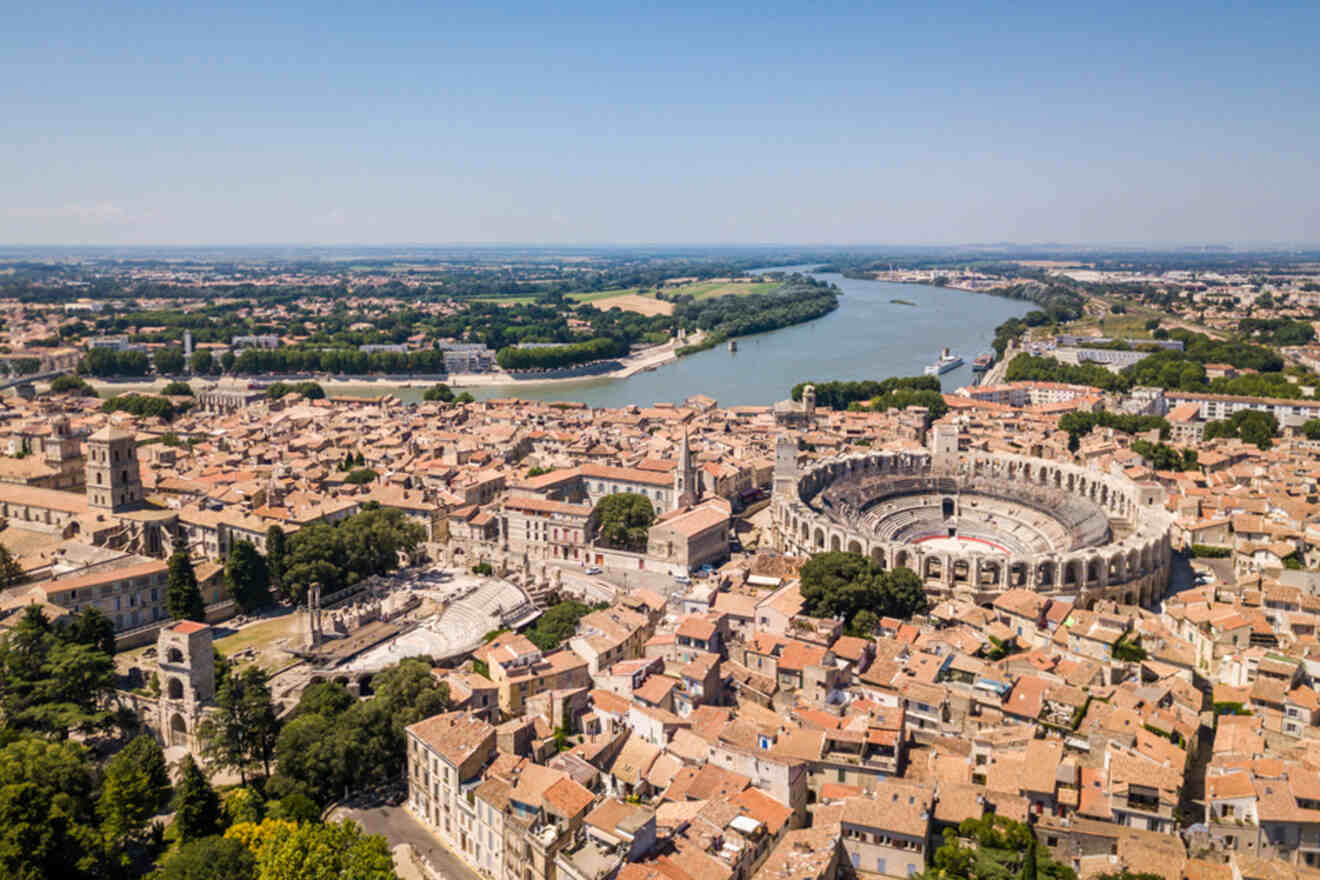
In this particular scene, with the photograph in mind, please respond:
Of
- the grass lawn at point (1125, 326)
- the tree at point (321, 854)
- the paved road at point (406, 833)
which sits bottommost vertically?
the paved road at point (406, 833)

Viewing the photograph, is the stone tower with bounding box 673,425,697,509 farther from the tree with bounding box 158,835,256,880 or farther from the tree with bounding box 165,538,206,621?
the tree with bounding box 158,835,256,880

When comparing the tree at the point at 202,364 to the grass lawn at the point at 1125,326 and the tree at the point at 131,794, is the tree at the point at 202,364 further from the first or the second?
the grass lawn at the point at 1125,326

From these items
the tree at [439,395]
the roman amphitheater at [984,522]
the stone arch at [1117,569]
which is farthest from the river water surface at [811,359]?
the stone arch at [1117,569]

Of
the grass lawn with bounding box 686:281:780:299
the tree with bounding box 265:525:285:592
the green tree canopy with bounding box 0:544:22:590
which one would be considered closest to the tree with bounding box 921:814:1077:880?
the tree with bounding box 265:525:285:592

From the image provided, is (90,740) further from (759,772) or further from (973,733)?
(973,733)

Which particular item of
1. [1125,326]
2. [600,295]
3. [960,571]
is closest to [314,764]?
Answer: [960,571]

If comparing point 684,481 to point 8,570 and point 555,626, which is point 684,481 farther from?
point 8,570

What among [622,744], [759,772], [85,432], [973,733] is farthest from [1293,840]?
[85,432]
